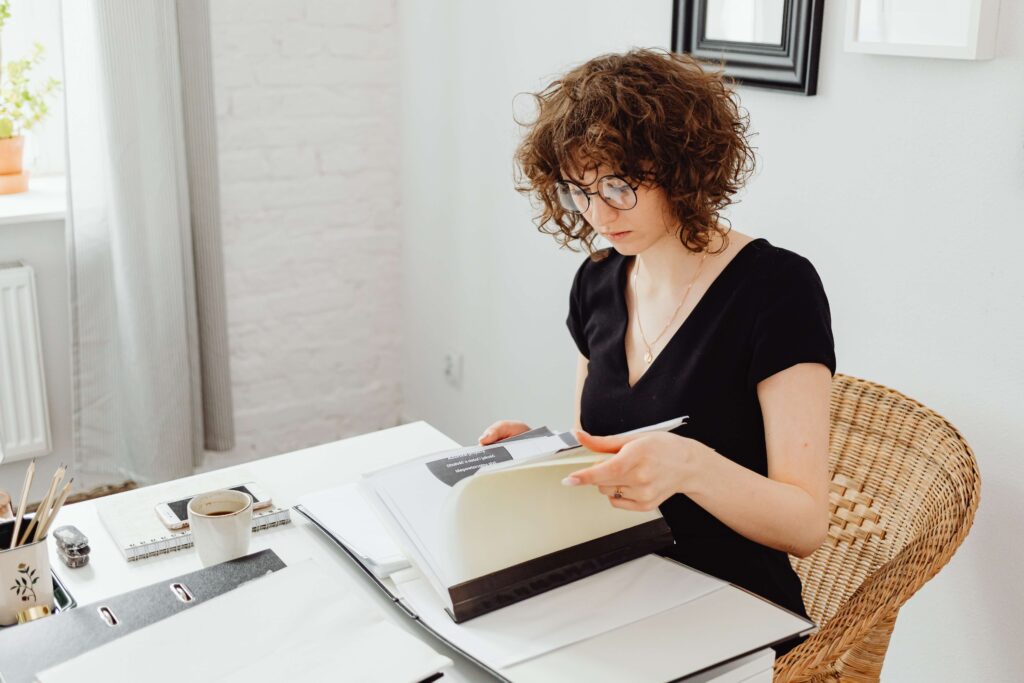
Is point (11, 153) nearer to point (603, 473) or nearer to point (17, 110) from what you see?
point (17, 110)

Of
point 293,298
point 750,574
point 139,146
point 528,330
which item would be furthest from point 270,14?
point 750,574

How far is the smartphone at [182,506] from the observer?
4.07 ft

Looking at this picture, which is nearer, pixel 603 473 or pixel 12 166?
pixel 603 473

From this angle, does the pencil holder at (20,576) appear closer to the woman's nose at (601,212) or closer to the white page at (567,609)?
the white page at (567,609)

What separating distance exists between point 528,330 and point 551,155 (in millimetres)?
1299

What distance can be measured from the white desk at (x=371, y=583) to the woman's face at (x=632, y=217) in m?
0.39

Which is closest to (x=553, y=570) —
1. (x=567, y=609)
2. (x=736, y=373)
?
(x=567, y=609)

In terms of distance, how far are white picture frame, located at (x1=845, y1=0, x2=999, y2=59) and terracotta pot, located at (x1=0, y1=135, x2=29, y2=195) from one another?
205cm

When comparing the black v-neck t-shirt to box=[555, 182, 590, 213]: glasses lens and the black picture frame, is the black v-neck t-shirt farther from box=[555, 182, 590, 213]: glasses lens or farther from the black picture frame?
the black picture frame

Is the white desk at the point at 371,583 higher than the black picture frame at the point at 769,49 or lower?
lower

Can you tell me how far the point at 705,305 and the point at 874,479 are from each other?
1.14 ft

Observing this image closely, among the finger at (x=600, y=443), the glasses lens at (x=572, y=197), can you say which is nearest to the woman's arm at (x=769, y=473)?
the finger at (x=600, y=443)

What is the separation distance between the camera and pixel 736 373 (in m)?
1.33

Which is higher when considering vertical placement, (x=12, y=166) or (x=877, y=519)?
(x=12, y=166)
